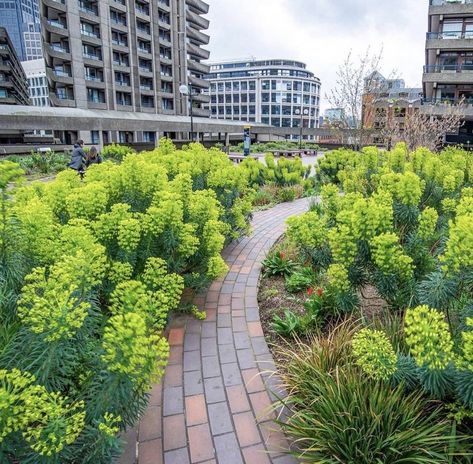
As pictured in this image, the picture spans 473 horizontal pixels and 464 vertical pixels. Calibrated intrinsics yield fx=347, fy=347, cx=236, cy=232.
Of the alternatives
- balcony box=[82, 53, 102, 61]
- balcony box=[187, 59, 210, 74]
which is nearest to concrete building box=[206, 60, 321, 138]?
balcony box=[187, 59, 210, 74]

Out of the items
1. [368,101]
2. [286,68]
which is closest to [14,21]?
[286,68]

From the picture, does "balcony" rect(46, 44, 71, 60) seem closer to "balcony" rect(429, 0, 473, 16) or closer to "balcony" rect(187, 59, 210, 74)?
"balcony" rect(187, 59, 210, 74)

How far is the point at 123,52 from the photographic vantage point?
48000 mm

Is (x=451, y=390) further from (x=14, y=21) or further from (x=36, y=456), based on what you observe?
(x=14, y=21)

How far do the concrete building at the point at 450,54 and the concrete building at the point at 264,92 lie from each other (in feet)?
237

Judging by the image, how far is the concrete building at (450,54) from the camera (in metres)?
31.2

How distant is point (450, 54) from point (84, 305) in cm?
4258

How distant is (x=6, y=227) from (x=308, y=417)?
244cm

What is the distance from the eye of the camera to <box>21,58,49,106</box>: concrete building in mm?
109125

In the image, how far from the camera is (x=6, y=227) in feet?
7.67

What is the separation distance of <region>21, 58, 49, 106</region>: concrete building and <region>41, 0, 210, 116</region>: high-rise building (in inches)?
2762

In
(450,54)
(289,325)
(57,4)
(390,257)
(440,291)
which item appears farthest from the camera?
(57,4)

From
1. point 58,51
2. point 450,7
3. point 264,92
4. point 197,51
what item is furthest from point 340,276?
point 264,92

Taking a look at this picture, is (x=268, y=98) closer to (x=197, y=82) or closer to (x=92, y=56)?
(x=197, y=82)
